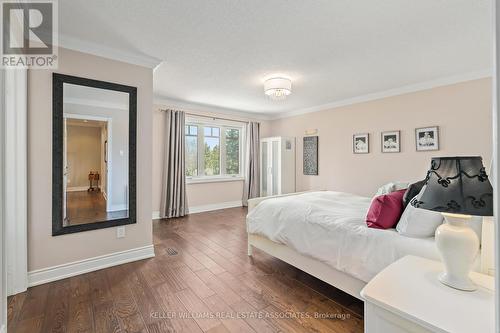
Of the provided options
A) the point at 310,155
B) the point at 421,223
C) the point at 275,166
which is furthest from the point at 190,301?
the point at 310,155

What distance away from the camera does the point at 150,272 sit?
8.09 feet

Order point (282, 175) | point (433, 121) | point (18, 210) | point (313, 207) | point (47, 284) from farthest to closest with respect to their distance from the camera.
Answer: point (282, 175) → point (433, 121) → point (313, 207) → point (47, 284) → point (18, 210)

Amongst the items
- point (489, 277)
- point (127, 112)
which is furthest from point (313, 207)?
point (127, 112)

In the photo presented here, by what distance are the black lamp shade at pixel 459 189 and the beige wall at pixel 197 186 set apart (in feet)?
14.9

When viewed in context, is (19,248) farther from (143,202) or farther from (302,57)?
(302,57)

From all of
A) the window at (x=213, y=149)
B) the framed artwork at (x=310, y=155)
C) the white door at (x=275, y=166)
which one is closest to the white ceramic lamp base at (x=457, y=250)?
the framed artwork at (x=310, y=155)

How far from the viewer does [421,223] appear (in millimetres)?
1593

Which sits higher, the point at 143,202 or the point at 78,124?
the point at 78,124

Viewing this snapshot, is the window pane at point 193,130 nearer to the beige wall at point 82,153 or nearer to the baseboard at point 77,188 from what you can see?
the beige wall at point 82,153

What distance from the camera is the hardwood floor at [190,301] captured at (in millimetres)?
1680

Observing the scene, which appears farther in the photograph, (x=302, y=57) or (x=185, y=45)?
(x=302, y=57)

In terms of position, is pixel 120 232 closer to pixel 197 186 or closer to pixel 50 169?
pixel 50 169

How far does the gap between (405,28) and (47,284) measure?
4.20 m

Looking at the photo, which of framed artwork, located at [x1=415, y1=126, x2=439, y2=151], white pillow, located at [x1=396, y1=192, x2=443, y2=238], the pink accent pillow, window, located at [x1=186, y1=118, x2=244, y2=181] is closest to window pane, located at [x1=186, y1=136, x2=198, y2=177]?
window, located at [x1=186, y1=118, x2=244, y2=181]
